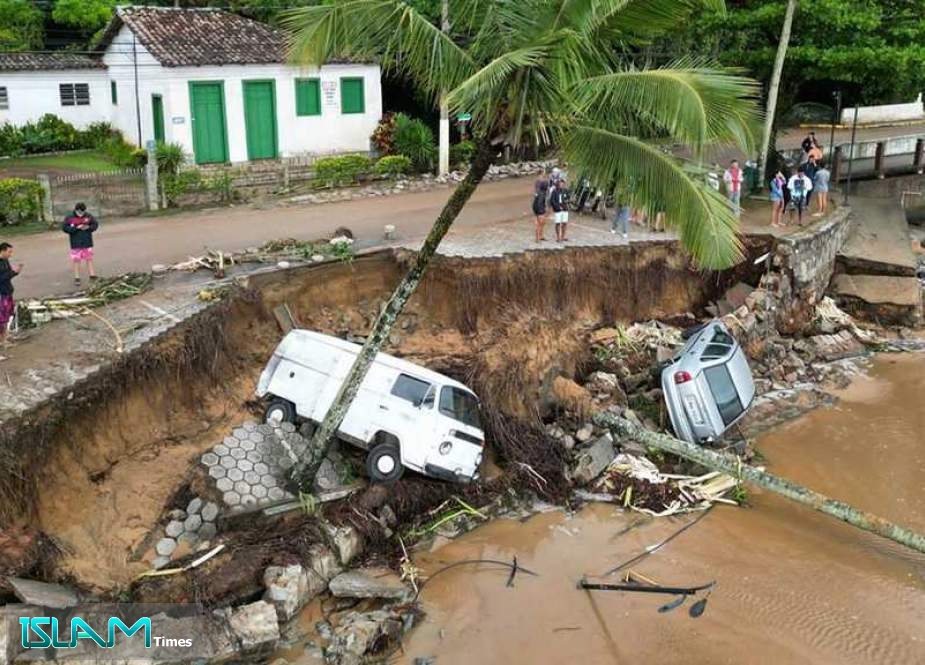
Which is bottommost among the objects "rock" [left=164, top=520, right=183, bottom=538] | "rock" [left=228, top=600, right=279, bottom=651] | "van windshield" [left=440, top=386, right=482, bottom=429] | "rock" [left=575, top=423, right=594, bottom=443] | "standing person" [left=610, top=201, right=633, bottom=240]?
"rock" [left=228, top=600, right=279, bottom=651]

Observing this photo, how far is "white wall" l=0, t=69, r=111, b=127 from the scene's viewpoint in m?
31.7

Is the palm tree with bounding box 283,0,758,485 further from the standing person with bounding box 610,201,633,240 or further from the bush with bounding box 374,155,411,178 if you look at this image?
the bush with bounding box 374,155,411,178

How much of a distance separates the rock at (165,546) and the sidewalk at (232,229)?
5.85 metres

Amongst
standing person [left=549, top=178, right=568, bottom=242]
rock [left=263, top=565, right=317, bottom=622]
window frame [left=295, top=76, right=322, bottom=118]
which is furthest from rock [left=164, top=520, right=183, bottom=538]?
window frame [left=295, top=76, right=322, bottom=118]

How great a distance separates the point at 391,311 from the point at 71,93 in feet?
85.6

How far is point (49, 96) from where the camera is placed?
107ft

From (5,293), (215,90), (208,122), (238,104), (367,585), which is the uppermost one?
(215,90)

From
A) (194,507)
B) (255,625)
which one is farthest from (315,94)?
(255,625)

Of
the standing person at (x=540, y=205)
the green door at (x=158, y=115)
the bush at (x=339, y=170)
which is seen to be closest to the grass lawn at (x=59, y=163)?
the green door at (x=158, y=115)

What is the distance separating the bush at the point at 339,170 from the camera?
26.0m

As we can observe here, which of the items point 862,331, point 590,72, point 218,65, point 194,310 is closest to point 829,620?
point 590,72

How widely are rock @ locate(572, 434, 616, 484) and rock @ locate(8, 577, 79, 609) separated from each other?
8.21 m

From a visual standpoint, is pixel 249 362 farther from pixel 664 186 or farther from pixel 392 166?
pixel 392 166

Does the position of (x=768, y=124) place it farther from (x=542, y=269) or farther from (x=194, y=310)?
(x=194, y=310)
